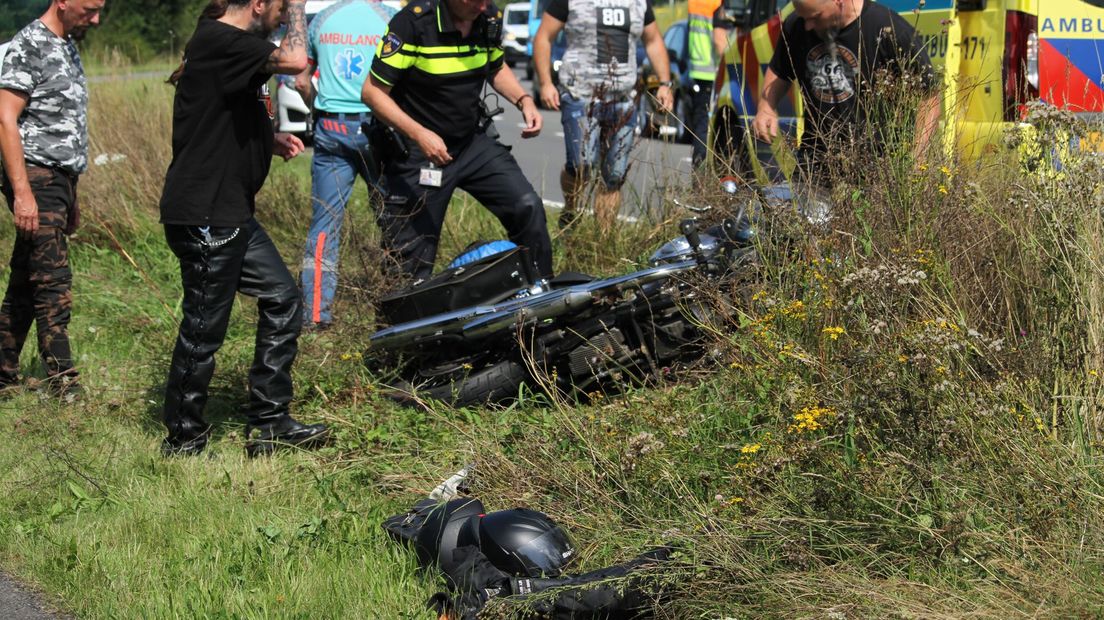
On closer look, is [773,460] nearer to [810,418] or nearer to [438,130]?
[810,418]

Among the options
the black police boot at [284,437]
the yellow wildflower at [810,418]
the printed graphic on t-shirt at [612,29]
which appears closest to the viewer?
the yellow wildflower at [810,418]

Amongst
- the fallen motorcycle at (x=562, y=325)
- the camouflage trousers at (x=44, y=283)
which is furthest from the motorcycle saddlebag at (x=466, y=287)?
the camouflage trousers at (x=44, y=283)

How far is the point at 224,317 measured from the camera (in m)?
4.84

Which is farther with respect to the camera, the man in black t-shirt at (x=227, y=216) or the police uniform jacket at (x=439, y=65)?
the police uniform jacket at (x=439, y=65)

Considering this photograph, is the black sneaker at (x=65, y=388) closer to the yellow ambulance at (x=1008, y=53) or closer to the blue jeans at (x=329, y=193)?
the blue jeans at (x=329, y=193)

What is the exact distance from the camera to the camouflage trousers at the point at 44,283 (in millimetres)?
5543

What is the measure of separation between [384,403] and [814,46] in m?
2.46

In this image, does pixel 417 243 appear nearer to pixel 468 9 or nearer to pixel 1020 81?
Answer: pixel 468 9

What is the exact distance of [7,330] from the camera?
579cm

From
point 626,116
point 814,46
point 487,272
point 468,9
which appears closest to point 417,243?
point 487,272

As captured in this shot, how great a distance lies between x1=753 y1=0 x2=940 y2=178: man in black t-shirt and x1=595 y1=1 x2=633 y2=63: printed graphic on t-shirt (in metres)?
1.74

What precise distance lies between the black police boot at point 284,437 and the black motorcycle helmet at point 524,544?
1.51 m

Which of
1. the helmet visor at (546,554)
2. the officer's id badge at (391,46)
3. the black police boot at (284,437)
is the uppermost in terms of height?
the officer's id badge at (391,46)

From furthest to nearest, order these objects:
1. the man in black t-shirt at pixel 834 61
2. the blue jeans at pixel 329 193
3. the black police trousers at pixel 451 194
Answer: the blue jeans at pixel 329 193 → the black police trousers at pixel 451 194 → the man in black t-shirt at pixel 834 61
